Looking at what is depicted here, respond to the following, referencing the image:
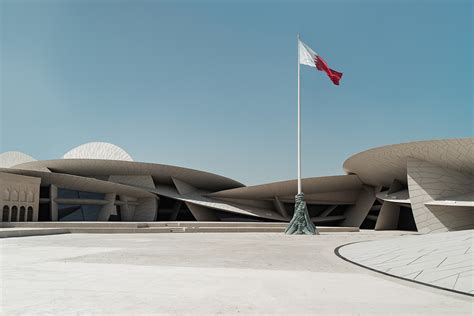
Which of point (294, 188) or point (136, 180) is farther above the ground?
point (136, 180)

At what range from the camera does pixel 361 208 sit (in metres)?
42.0

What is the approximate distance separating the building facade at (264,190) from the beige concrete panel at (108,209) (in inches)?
3.9

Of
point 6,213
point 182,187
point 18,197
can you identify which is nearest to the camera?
point 6,213

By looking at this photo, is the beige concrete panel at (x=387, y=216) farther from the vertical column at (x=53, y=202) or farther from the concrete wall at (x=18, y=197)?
the concrete wall at (x=18, y=197)

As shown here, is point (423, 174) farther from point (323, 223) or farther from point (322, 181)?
point (323, 223)

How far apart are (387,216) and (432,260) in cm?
2989

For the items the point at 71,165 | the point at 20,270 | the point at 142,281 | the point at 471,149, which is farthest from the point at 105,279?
the point at 71,165

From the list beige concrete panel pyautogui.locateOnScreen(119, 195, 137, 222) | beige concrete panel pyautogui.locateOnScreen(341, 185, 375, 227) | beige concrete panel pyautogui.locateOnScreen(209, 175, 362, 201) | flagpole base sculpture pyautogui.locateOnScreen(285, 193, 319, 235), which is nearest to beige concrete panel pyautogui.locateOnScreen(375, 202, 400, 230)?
beige concrete panel pyautogui.locateOnScreen(341, 185, 375, 227)

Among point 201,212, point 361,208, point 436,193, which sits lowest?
point 201,212

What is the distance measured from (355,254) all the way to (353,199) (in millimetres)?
34507

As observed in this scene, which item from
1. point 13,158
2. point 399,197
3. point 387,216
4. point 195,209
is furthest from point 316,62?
point 13,158

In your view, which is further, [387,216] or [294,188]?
[294,188]

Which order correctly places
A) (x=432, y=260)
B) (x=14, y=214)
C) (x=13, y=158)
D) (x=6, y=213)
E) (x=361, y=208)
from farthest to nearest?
(x=13, y=158), (x=361, y=208), (x=14, y=214), (x=6, y=213), (x=432, y=260)

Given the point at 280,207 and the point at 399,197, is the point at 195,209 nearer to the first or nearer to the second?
the point at 280,207
